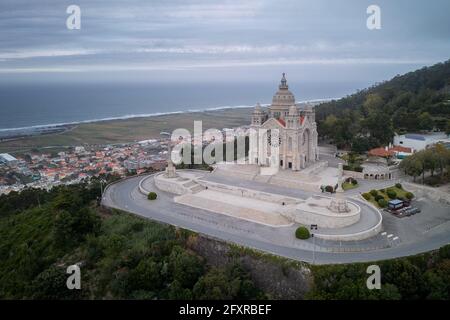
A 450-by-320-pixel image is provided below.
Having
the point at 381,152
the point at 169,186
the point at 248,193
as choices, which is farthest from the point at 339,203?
the point at 381,152

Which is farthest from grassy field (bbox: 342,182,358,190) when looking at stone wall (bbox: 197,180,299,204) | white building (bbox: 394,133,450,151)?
white building (bbox: 394,133,450,151)

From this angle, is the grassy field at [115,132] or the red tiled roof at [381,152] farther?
the grassy field at [115,132]

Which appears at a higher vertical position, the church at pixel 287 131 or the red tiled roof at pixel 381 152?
the church at pixel 287 131

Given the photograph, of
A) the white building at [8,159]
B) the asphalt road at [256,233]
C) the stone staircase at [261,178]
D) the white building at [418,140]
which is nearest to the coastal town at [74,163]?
the white building at [8,159]

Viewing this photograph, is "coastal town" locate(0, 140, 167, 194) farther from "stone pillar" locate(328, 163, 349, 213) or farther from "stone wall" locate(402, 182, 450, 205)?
"stone wall" locate(402, 182, 450, 205)

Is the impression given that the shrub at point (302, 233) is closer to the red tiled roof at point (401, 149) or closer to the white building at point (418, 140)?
the red tiled roof at point (401, 149)
